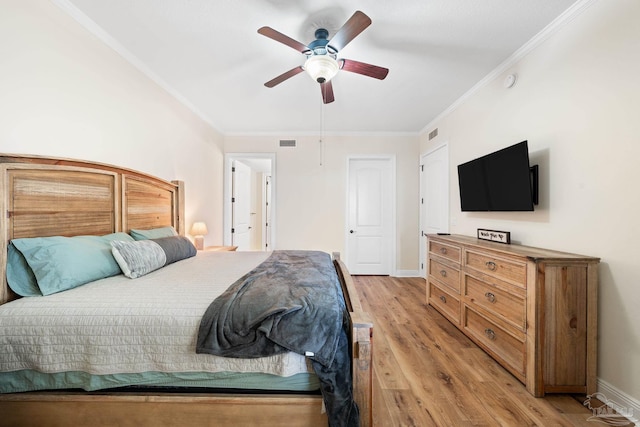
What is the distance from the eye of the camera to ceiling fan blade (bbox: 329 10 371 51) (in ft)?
4.64

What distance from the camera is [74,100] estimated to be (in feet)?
5.74

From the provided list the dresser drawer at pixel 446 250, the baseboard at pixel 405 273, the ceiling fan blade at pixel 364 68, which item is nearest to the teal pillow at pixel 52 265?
the ceiling fan blade at pixel 364 68

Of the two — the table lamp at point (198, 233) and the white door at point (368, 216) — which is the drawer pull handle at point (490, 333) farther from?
the table lamp at point (198, 233)

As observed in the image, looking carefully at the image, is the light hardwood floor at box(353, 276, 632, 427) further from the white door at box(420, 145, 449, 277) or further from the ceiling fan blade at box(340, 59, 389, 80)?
the ceiling fan blade at box(340, 59, 389, 80)

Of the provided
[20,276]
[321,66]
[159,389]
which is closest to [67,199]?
[20,276]

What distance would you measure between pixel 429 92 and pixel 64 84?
3416mm

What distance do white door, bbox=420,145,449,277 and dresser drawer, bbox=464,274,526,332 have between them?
136 cm

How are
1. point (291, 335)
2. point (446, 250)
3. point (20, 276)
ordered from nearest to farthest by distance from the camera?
1. point (291, 335)
2. point (20, 276)
3. point (446, 250)

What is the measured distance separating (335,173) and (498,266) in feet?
9.63

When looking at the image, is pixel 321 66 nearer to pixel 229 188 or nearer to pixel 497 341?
pixel 497 341

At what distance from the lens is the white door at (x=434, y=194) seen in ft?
11.4

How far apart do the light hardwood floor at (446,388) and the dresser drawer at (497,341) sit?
0.08 m

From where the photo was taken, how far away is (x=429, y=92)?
→ 113 inches

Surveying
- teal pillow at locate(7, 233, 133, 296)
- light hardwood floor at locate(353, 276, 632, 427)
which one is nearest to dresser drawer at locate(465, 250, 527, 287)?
light hardwood floor at locate(353, 276, 632, 427)
